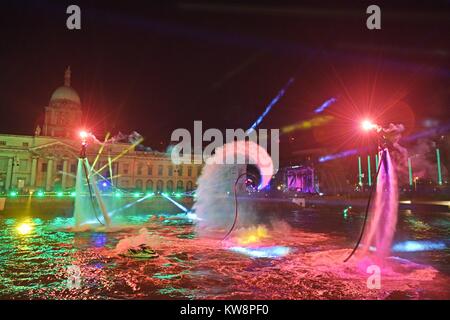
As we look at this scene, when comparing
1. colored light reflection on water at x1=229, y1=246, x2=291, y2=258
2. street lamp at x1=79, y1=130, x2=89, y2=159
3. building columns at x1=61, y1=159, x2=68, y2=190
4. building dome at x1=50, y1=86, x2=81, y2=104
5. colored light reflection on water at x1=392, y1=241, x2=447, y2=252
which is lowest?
colored light reflection on water at x1=229, y1=246, x2=291, y2=258

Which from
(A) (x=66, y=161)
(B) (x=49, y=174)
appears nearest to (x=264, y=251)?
(B) (x=49, y=174)

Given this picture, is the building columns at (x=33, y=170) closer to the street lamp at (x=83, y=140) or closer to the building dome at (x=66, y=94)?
the building dome at (x=66, y=94)

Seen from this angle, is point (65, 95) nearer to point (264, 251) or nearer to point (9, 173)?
point (9, 173)

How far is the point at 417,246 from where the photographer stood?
14.4 meters

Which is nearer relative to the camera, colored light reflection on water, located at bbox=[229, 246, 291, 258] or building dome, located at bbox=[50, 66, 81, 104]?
colored light reflection on water, located at bbox=[229, 246, 291, 258]

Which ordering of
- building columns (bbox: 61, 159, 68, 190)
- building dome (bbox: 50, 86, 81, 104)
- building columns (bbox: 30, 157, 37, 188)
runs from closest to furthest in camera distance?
building columns (bbox: 30, 157, 37, 188) < building columns (bbox: 61, 159, 68, 190) < building dome (bbox: 50, 86, 81, 104)

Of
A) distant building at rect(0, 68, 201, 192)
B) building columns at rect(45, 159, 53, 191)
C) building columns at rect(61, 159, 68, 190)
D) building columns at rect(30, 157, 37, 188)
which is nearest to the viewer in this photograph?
building columns at rect(30, 157, 37, 188)

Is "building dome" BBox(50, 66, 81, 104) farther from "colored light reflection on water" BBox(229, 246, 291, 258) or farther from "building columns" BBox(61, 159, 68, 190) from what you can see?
"colored light reflection on water" BBox(229, 246, 291, 258)

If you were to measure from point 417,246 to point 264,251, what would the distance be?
6.81 metres

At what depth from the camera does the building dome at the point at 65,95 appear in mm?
93625

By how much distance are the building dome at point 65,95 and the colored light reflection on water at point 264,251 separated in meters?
94.3

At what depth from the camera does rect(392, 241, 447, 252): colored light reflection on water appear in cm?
1366

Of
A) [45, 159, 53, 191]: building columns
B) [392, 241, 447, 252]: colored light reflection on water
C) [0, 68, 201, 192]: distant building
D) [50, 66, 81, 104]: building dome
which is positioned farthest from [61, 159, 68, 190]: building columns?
[392, 241, 447, 252]: colored light reflection on water
